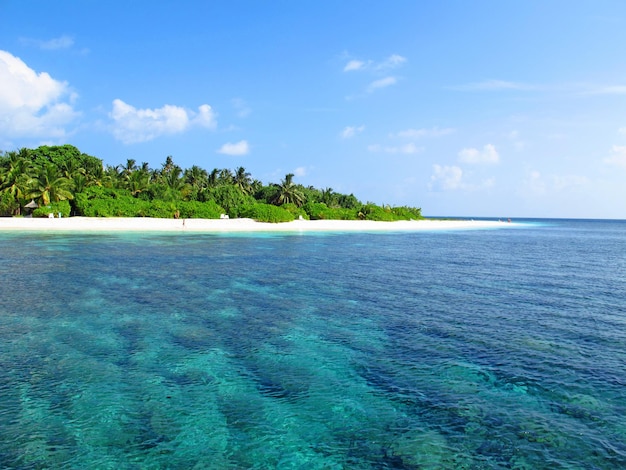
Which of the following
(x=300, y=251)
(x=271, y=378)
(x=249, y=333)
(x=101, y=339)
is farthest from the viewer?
(x=300, y=251)

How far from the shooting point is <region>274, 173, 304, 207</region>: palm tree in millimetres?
93125

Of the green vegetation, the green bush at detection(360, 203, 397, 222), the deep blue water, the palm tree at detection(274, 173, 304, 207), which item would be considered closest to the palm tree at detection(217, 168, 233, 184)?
the green vegetation

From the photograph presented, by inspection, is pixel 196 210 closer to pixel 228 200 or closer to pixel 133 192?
pixel 228 200

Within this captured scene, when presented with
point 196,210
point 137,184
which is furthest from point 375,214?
point 137,184

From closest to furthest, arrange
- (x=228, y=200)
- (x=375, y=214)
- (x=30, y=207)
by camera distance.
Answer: (x=30, y=207) → (x=228, y=200) → (x=375, y=214)

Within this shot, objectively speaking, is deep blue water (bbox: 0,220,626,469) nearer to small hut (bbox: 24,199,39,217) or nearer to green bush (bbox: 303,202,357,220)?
small hut (bbox: 24,199,39,217)

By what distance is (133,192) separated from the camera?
78688 millimetres

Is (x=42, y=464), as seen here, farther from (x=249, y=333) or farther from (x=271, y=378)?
(x=249, y=333)

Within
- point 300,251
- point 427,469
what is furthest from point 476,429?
point 300,251

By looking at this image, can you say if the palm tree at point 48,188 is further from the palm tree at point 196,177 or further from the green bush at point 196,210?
the palm tree at point 196,177

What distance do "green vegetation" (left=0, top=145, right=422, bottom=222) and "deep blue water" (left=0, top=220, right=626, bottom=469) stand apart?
53860 mm

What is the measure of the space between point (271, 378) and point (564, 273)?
86.2 feet

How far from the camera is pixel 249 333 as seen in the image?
527 inches

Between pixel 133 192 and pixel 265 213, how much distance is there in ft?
82.9
